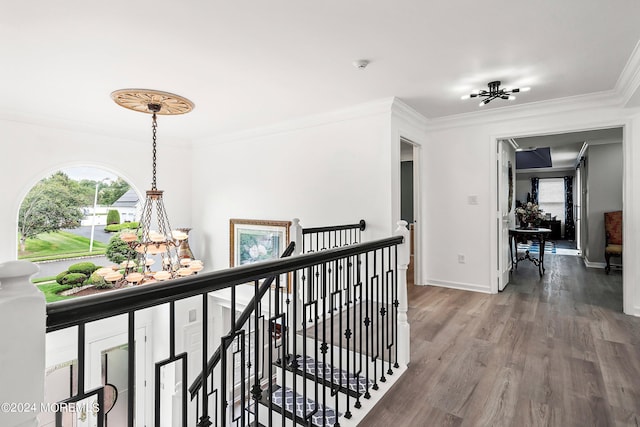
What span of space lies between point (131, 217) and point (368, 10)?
209 inches

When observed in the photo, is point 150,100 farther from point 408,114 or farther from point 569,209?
point 569,209

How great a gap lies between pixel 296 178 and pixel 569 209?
34.7 ft

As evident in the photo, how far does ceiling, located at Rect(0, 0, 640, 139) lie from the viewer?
217 cm

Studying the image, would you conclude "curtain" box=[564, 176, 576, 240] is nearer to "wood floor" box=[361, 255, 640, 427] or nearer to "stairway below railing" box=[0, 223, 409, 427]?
"wood floor" box=[361, 255, 640, 427]

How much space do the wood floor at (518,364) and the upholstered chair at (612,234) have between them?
1887mm

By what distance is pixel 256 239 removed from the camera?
5.42 meters

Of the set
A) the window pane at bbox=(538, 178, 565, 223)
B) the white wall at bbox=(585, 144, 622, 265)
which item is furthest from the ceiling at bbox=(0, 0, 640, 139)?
the window pane at bbox=(538, 178, 565, 223)

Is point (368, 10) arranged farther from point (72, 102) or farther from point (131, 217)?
point (131, 217)

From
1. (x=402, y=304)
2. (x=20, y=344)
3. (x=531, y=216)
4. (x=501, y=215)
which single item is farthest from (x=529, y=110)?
(x=20, y=344)

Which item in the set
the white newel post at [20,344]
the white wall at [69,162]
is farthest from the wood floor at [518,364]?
the white wall at [69,162]

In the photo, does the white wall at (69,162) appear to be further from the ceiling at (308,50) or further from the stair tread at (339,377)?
the stair tread at (339,377)

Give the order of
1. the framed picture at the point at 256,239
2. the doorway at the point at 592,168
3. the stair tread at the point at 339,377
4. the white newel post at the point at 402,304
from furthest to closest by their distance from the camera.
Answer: the doorway at the point at 592,168, the framed picture at the point at 256,239, the white newel post at the point at 402,304, the stair tread at the point at 339,377

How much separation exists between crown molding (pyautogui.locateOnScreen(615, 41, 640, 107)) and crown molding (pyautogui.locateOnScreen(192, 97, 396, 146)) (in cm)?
210

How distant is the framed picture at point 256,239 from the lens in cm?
510
